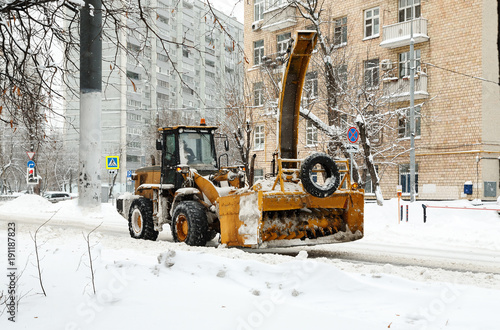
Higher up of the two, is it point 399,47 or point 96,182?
point 399,47

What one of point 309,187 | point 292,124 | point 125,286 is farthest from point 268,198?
point 125,286

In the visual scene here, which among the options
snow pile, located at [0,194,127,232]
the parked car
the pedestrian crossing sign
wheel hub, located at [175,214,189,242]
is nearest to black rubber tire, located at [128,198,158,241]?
wheel hub, located at [175,214,189,242]

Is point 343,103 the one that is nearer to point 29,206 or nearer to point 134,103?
point 29,206

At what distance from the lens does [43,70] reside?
6.75 metres

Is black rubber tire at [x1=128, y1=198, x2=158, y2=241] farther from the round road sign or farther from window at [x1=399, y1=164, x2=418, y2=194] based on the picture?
window at [x1=399, y1=164, x2=418, y2=194]

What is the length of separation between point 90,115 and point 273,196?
4.21 m

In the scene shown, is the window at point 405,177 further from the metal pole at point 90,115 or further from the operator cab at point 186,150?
the metal pole at point 90,115

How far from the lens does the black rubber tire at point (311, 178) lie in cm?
912

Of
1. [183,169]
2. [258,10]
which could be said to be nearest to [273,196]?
[183,169]

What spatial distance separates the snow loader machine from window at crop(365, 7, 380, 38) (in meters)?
22.6

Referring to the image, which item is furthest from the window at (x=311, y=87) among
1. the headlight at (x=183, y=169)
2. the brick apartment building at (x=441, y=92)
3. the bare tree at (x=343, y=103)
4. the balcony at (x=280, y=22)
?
the headlight at (x=183, y=169)

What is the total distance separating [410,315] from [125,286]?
288cm

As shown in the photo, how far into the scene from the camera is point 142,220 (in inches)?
480

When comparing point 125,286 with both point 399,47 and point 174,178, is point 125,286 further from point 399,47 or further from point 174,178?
point 399,47
